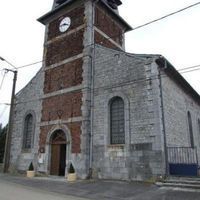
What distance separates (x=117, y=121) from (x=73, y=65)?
487cm

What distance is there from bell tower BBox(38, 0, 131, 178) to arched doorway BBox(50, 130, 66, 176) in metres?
0.29

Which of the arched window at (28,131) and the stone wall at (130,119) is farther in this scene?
the arched window at (28,131)

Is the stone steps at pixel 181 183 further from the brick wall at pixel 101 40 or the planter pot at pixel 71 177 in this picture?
the brick wall at pixel 101 40

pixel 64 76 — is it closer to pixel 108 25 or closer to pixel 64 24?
pixel 64 24

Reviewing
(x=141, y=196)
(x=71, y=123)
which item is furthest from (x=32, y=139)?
(x=141, y=196)

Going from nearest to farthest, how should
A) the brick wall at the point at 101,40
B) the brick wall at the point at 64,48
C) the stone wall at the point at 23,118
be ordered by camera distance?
the brick wall at the point at 64,48 < the brick wall at the point at 101,40 < the stone wall at the point at 23,118

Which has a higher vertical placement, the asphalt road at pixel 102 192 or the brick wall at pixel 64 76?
the brick wall at pixel 64 76

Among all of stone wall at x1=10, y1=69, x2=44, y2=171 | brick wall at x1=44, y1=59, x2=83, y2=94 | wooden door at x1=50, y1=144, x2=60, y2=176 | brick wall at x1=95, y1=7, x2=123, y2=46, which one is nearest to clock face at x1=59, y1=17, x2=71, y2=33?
brick wall at x1=95, y1=7, x2=123, y2=46

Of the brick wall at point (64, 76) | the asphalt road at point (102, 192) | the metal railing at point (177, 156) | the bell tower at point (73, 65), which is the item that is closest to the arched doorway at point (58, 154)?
the bell tower at point (73, 65)

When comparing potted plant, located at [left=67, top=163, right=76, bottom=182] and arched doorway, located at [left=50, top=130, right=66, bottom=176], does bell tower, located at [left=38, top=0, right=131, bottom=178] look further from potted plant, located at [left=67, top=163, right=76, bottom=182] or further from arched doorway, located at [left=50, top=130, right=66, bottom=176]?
potted plant, located at [left=67, top=163, right=76, bottom=182]

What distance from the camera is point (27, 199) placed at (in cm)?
834

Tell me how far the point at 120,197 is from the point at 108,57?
28.1 ft

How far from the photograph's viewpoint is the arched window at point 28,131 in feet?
59.9

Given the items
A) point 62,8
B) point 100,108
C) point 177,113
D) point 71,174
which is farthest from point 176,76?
point 62,8
